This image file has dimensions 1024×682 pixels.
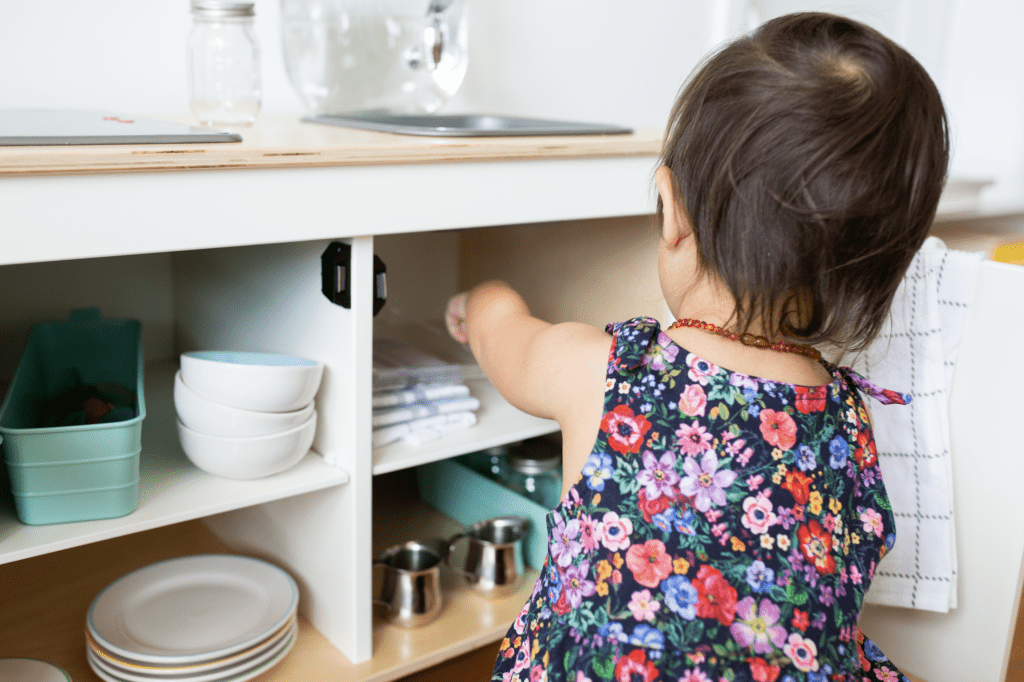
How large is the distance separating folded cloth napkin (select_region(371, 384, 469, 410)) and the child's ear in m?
0.49

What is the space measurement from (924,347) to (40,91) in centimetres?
119

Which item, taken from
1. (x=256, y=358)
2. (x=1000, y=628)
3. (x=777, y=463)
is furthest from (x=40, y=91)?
(x=1000, y=628)

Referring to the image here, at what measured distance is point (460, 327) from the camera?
1.13 meters

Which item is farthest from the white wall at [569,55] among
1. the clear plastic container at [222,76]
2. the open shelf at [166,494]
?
the open shelf at [166,494]

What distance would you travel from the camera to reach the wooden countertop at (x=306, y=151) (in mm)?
728

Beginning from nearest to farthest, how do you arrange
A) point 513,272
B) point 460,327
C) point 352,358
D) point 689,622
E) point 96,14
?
point 689,622 < point 352,358 < point 460,327 < point 96,14 < point 513,272

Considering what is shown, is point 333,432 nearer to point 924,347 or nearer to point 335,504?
point 335,504

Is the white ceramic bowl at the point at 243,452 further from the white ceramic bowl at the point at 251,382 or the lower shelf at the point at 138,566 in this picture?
the lower shelf at the point at 138,566

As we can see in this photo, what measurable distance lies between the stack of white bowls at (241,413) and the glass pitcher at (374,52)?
542mm

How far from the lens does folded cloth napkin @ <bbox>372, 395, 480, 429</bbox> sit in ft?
3.72

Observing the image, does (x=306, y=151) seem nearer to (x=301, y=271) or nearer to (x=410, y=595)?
(x=301, y=271)

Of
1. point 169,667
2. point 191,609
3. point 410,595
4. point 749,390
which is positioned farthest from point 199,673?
point 749,390

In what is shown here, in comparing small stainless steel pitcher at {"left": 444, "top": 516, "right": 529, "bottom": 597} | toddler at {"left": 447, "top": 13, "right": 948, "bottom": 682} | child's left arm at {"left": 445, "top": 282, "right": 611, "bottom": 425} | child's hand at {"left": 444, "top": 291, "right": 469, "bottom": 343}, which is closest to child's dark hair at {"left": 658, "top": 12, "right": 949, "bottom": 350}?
toddler at {"left": 447, "top": 13, "right": 948, "bottom": 682}

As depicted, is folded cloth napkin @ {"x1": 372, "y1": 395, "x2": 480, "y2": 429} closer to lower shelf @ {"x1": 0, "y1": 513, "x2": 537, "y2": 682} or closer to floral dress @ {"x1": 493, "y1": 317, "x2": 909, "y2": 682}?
lower shelf @ {"x1": 0, "y1": 513, "x2": 537, "y2": 682}
